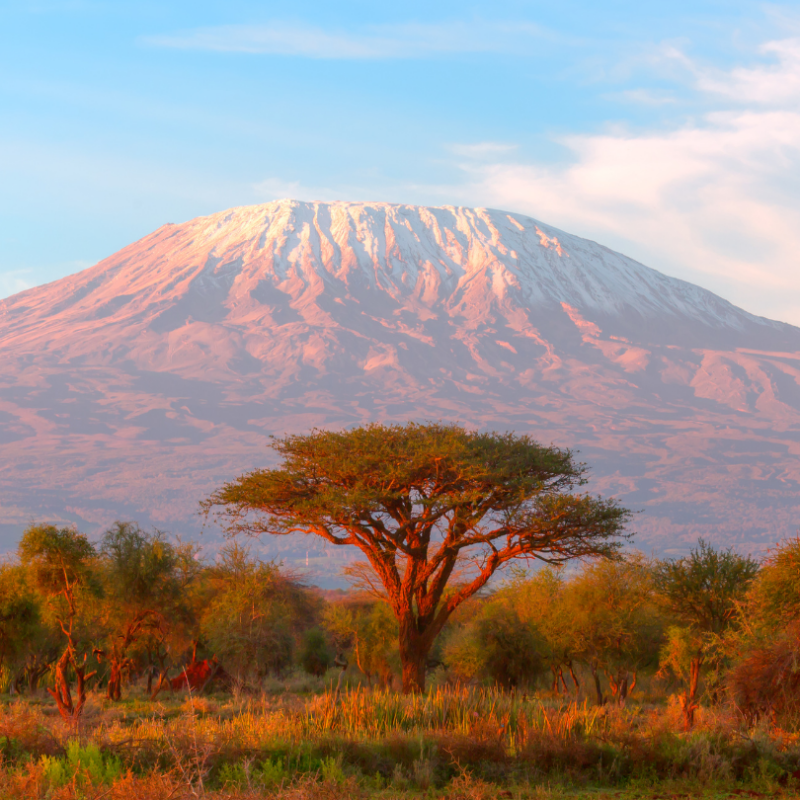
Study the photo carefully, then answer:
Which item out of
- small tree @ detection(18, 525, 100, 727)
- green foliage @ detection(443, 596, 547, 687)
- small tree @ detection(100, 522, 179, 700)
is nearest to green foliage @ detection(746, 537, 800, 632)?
small tree @ detection(18, 525, 100, 727)

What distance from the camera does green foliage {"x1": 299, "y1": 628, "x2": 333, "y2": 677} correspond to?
188 feet

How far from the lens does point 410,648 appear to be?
26562mm

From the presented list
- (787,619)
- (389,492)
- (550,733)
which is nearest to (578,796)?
(550,733)

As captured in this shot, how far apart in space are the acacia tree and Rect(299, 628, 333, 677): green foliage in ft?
101

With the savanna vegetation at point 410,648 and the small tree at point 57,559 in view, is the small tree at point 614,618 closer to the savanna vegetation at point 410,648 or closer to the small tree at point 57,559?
the savanna vegetation at point 410,648

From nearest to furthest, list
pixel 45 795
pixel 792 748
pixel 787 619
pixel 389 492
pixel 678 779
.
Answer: pixel 45 795 → pixel 678 779 → pixel 792 748 → pixel 787 619 → pixel 389 492

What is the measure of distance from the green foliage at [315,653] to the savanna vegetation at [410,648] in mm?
162

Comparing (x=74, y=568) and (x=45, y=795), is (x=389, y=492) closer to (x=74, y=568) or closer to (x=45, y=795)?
(x=74, y=568)

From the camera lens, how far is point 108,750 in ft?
42.9

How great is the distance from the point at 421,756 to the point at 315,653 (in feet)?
151

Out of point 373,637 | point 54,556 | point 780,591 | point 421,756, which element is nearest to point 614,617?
point 373,637

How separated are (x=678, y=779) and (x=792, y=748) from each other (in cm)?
259

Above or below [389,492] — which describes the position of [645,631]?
below

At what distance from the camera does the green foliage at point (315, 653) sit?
188 feet
